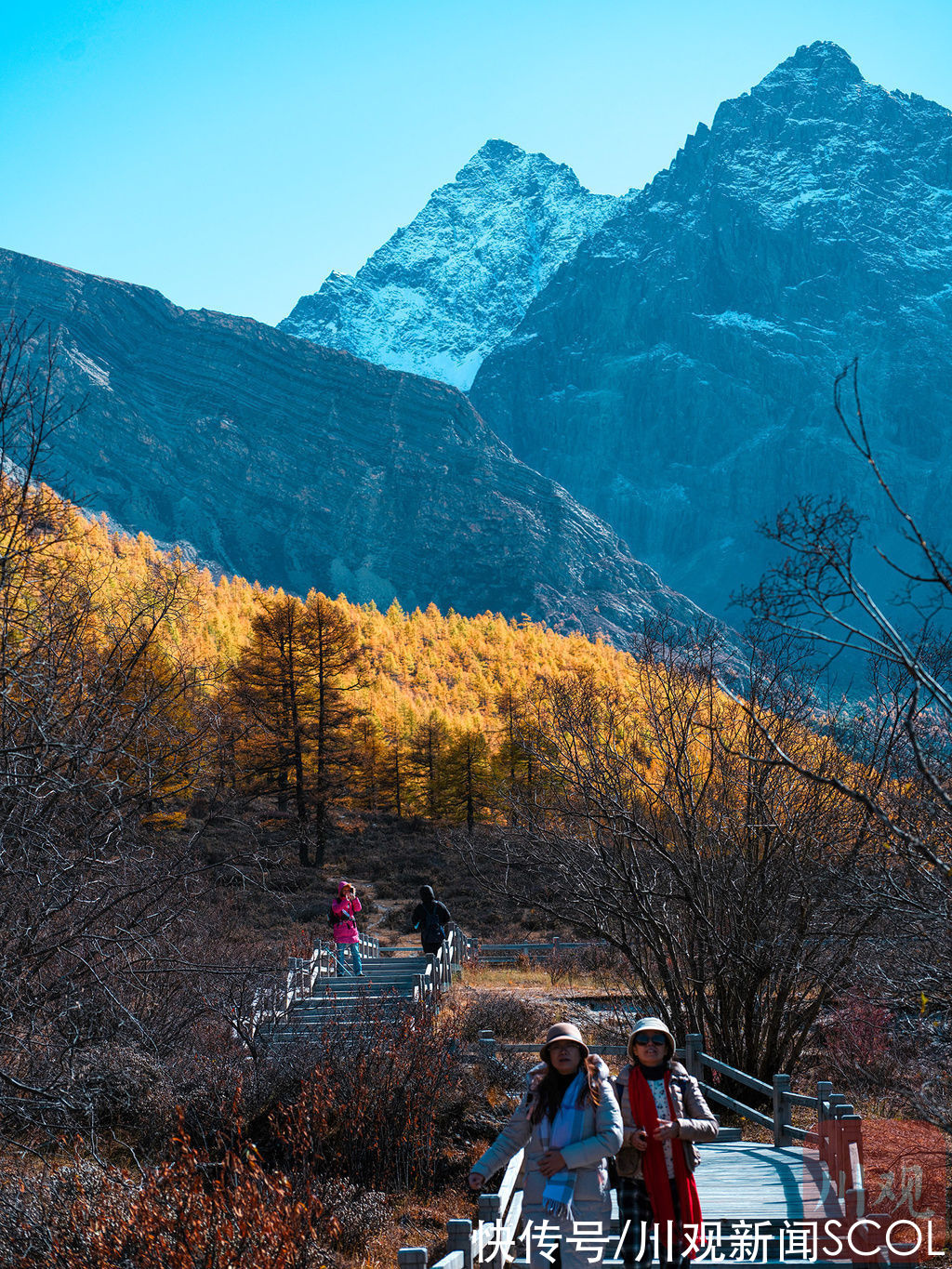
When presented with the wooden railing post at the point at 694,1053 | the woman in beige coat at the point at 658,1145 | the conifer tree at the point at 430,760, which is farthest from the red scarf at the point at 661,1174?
the conifer tree at the point at 430,760

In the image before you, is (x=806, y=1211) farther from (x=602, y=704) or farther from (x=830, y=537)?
(x=602, y=704)

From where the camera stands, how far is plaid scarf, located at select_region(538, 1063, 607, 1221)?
180 inches

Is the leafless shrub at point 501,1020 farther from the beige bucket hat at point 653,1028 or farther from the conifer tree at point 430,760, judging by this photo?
the conifer tree at point 430,760

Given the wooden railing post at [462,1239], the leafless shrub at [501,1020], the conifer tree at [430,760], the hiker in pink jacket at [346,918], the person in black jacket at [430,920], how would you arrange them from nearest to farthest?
the wooden railing post at [462,1239]
the leafless shrub at [501,1020]
the hiker in pink jacket at [346,918]
the person in black jacket at [430,920]
the conifer tree at [430,760]

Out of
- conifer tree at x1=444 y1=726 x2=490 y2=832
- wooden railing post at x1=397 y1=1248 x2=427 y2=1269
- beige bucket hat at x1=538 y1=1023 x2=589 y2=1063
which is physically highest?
conifer tree at x1=444 y1=726 x2=490 y2=832

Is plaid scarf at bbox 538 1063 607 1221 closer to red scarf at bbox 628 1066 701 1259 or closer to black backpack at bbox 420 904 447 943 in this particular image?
red scarf at bbox 628 1066 701 1259

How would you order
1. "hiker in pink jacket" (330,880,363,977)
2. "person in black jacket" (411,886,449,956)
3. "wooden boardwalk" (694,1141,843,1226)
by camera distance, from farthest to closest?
1. "person in black jacket" (411,886,449,956)
2. "hiker in pink jacket" (330,880,363,977)
3. "wooden boardwalk" (694,1141,843,1226)

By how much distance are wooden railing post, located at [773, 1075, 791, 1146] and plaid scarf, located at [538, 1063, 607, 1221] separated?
11.2 feet

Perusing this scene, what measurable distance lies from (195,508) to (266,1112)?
181130 mm

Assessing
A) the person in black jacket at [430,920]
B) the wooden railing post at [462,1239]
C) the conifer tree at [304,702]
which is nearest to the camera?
the wooden railing post at [462,1239]

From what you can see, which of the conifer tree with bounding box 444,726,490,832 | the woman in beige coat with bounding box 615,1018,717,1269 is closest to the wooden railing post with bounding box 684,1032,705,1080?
the woman in beige coat with bounding box 615,1018,717,1269

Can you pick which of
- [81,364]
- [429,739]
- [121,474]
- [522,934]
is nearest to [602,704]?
[522,934]

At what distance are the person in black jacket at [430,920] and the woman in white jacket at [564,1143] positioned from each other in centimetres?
1086

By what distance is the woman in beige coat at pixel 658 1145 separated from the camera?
4.80 m
